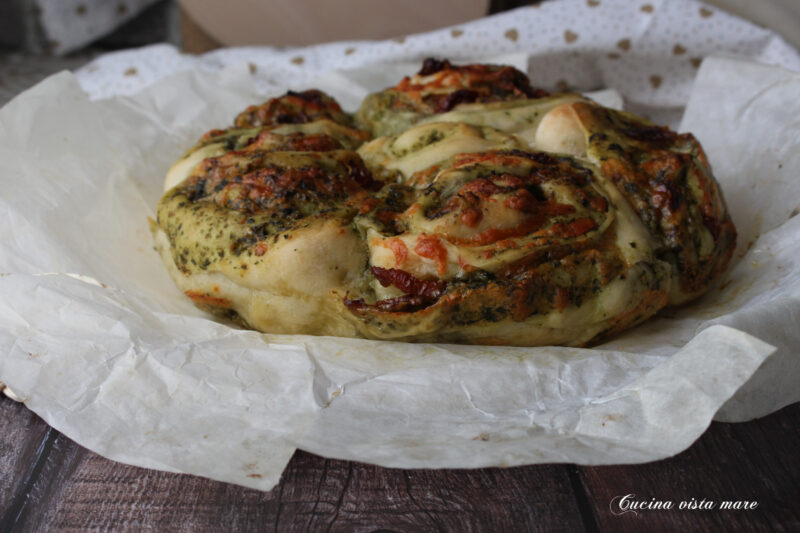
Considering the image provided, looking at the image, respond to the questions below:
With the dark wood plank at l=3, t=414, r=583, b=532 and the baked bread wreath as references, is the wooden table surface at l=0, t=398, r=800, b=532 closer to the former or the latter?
the dark wood plank at l=3, t=414, r=583, b=532

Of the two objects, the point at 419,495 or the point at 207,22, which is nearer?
the point at 419,495

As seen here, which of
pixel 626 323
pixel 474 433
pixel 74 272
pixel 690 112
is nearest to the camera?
pixel 474 433

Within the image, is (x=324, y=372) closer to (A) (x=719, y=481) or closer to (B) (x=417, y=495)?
(B) (x=417, y=495)

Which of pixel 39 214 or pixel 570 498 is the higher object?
pixel 570 498

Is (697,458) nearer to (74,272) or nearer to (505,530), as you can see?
(505,530)

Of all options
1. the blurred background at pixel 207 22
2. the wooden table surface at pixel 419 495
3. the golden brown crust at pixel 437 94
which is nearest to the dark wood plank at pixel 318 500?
the wooden table surface at pixel 419 495

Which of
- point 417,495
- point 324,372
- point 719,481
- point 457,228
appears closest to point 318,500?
point 417,495

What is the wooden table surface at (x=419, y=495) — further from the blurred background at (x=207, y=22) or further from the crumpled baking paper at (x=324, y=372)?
the blurred background at (x=207, y=22)

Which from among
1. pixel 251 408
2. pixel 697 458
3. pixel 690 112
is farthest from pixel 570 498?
pixel 690 112
